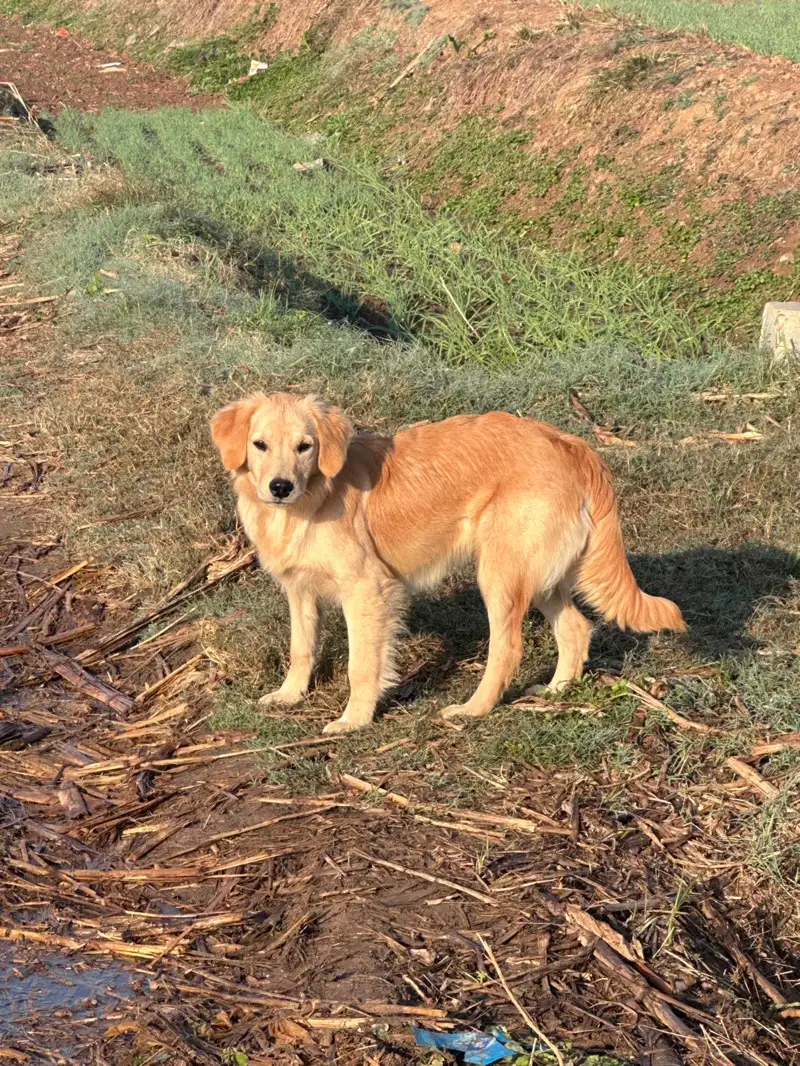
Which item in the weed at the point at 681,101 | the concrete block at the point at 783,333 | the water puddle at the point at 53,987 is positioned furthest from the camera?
the weed at the point at 681,101

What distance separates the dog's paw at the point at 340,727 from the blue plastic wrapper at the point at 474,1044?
6.05 ft

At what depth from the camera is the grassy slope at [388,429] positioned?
4832 millimetres

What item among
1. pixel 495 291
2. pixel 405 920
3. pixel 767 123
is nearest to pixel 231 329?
pixel 495 291

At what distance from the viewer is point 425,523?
16.6ft

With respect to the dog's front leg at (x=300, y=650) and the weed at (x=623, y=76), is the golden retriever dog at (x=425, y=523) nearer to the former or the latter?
the dog's front leg at (x=300, y=650)

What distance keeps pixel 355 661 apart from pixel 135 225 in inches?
270

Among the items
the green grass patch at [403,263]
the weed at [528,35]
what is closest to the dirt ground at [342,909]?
the green grass patch at [403,263]

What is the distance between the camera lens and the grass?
1688 cm

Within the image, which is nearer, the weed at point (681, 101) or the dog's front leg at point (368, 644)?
the dog's front leg at point (368, 644)

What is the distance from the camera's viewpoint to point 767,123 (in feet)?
44.8

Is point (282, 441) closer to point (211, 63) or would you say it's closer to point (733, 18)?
point (733, 18)

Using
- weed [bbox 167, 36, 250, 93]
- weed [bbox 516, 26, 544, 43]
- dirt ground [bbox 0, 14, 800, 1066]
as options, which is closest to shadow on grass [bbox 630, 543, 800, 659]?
dirt ground [bbox 0, 14, 800, 1066]

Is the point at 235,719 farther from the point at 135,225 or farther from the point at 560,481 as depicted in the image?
the point at 135,225

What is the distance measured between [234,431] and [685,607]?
2420 millimetres
